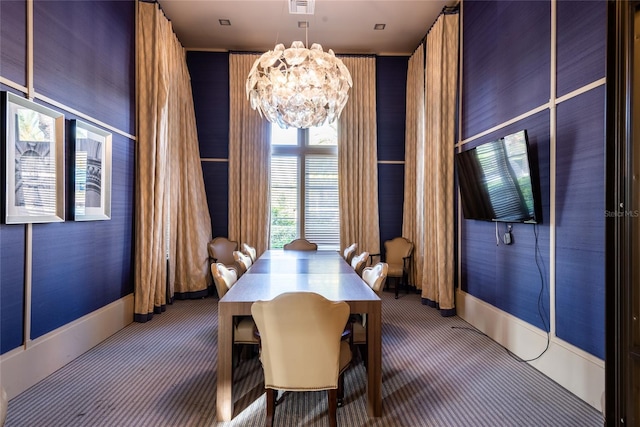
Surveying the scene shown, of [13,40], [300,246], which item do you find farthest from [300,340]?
[300,246]

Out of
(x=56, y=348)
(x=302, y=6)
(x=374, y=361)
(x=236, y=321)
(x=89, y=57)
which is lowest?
(x=56, y=348)

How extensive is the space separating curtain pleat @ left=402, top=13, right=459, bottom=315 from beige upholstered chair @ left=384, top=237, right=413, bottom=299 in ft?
1.05

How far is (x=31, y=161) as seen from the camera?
2.50m

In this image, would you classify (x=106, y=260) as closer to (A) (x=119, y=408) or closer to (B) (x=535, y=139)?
Result: (A) (x=119, y=408)

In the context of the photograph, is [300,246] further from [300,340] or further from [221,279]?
[300,340]

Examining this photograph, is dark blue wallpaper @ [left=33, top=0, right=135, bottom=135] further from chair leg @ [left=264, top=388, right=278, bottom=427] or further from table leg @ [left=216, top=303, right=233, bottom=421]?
chair leg @ [left=264, top=388, right=278, bottom=427]

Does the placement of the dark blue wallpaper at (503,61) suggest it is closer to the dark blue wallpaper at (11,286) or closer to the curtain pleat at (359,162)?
the curtain pleat at (359,162)

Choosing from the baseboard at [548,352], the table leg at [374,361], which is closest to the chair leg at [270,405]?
the table leg at [374,361]

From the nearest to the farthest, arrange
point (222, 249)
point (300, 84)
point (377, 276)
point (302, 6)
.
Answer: point (377, 276) < point (300, 84) < point (302, 6) < point (222, 249)

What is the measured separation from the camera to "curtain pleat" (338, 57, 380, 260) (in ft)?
18.8

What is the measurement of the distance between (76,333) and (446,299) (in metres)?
3.96

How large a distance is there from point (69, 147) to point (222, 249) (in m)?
2.74

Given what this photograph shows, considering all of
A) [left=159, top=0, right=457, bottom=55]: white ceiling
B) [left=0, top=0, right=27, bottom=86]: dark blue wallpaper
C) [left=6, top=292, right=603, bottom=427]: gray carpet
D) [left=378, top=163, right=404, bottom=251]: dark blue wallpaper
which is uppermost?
[left=159, top=0, right=457, bottom=55]: white ceiling

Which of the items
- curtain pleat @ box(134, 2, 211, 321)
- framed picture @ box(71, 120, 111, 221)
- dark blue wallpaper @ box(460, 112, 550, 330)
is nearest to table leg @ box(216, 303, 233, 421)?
framed picture @ box(71, 120, 111, 221)
